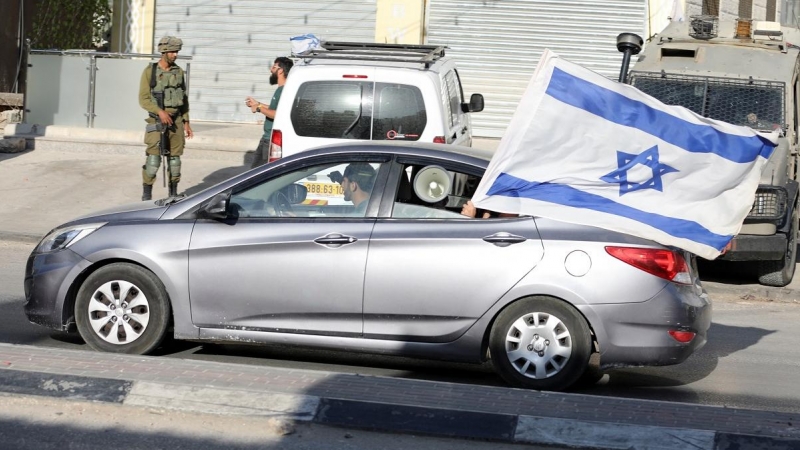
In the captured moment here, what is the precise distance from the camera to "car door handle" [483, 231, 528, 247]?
712 cm

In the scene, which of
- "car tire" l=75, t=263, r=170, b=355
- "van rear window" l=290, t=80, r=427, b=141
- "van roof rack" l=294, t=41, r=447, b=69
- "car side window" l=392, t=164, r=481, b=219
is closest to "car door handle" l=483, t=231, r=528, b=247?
"car side window" l=392, t=164, r=481, b=219

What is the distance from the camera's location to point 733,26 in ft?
44.3

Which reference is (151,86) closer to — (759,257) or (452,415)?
(759,257)

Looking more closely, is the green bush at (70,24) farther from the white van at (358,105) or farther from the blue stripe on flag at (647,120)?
the blue stripe on flag at (647,120)

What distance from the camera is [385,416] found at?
20.1 feet

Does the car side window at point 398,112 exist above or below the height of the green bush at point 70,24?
below

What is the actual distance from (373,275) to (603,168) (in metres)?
1.54

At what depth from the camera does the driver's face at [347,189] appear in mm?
7504

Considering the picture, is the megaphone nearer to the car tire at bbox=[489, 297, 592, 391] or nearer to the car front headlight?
the car tire at bbox=[489, 297, 592, 391]

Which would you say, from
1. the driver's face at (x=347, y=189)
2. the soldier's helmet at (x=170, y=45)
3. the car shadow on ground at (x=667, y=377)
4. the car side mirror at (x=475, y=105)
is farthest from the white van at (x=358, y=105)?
the driver's face at (x=347, y=189)

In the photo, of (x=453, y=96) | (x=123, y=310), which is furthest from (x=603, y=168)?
(x=453, y=96)

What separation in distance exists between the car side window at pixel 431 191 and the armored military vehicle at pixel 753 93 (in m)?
5.13

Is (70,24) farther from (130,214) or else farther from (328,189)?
(328,189)

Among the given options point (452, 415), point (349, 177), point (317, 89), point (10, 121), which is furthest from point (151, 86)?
point (452, 415)
